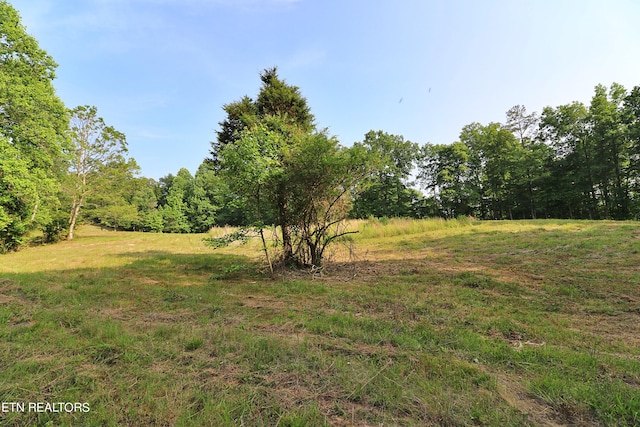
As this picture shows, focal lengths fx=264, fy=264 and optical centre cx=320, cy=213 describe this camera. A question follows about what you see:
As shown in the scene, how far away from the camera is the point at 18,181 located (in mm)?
10555

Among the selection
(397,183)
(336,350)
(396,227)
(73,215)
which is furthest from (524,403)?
(397,183)

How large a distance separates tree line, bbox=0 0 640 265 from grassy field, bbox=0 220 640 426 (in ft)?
7.98

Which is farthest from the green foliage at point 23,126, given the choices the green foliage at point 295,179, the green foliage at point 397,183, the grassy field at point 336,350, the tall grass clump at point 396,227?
the green foliage at point 397,183

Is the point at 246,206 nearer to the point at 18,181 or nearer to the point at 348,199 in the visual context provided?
the point at 348,199

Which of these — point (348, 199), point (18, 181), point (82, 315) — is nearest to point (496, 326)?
point (348, 199)

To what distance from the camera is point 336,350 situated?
2.80 meters

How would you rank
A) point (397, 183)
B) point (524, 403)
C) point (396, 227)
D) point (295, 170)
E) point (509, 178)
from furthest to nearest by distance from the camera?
point (397, 183) < point (509, 178) < point (396, 227) < point (295, 170) < point (524, 403)

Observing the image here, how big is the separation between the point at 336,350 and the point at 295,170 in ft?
15.1

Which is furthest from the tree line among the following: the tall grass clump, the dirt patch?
the dirt patch

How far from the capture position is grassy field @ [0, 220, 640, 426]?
1860mm

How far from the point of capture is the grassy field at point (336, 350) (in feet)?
6.10

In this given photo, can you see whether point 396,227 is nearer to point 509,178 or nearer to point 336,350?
point 336,350

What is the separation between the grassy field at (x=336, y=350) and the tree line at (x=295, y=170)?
95.8 inches

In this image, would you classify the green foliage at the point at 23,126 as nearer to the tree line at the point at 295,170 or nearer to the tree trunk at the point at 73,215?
the tree line at the point at 295,170
